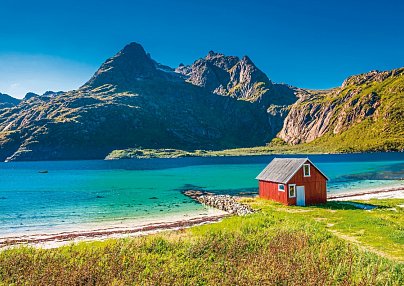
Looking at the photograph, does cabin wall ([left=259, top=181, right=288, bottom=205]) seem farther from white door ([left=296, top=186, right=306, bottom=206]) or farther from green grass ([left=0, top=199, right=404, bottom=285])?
green grass ([left=0, top=199, right=404, bottom=285])

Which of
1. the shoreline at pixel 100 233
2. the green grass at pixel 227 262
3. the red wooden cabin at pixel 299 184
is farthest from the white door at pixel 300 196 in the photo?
the green grass at pixel 227 262

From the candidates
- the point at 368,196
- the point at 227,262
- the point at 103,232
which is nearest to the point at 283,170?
the point at 368,196

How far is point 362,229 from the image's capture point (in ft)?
103

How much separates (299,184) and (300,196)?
1879 millimetres

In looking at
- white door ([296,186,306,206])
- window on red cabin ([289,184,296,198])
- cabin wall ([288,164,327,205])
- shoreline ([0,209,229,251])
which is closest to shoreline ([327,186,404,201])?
cabin wall ([288,164,327,205])

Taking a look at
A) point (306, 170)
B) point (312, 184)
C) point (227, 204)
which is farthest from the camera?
point (227, 204)

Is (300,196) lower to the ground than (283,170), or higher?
lower

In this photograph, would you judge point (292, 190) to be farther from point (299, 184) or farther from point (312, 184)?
point (312, 184)

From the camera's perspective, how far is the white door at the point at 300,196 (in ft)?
164

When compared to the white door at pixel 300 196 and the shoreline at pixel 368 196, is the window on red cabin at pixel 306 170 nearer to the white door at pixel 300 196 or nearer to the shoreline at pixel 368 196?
the white door at pixel 300 196

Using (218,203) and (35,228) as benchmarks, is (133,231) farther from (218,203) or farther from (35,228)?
(218,203)

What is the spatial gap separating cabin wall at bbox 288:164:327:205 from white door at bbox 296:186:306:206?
1.82 ft

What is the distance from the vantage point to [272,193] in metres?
54.2

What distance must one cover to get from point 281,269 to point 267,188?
134ft
